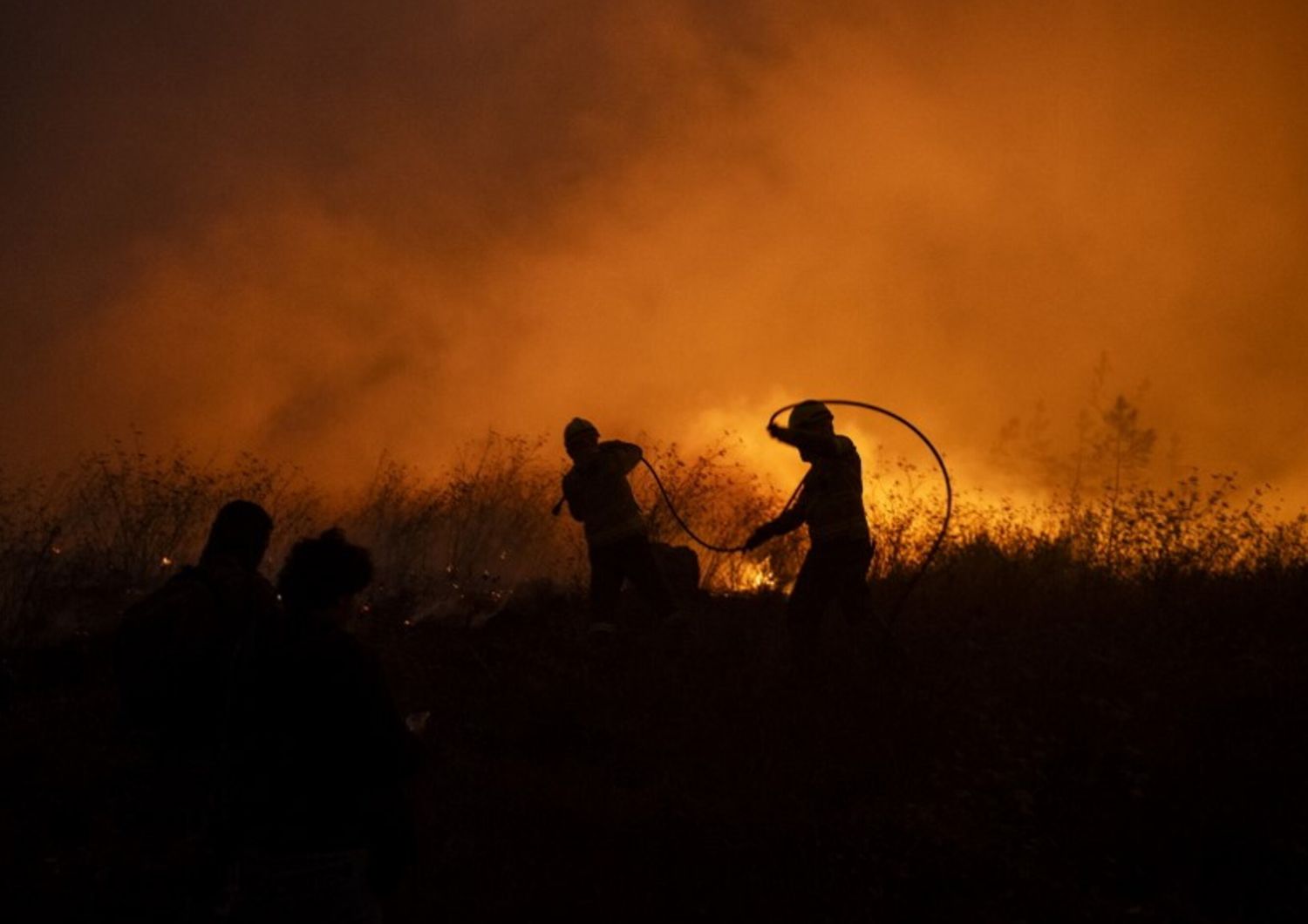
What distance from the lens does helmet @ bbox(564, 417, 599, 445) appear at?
9219 mm

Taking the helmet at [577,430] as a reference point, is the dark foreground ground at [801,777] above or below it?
below

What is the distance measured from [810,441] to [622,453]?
2.09 meters

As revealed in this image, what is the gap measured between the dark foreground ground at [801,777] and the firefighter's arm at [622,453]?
1.65 m

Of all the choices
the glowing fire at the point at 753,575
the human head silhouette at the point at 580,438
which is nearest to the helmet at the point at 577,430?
the human head silhouette at the point at 580,438

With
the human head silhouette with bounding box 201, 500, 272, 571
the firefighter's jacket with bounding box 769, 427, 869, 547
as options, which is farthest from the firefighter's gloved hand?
the human head silhouette with bounding box 201, 500, 272, 571

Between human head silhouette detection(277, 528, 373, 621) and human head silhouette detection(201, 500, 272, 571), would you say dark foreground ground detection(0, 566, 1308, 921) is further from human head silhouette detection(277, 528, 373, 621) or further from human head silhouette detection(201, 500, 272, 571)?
human head silhouette detection(277, 528, 373, 621)

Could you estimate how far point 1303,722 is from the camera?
757cm

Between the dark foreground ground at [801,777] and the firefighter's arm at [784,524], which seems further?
the firefighter's arm at [784,524]

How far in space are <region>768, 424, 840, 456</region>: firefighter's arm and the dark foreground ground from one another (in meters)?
1.85

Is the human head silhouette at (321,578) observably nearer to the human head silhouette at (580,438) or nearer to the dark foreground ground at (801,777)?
the dark foreground ground at (801,777)

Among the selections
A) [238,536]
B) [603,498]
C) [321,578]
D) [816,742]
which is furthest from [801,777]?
[321,578]

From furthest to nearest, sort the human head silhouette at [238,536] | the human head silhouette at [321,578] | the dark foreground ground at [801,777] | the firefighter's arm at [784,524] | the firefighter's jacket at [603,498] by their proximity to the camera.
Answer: the firefighter's jacket at [603,498] < the firefighter's arm at [784,524] < the dark foreground ground at [801,777] < the human head silhouette at [238,536] < the human head silhouette at [321,578]

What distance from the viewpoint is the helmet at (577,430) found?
922 centimetres

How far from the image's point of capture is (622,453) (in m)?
9.32
